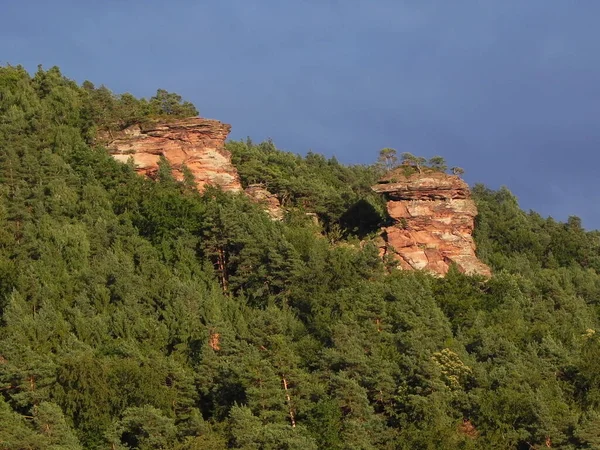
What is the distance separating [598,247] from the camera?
270 ft

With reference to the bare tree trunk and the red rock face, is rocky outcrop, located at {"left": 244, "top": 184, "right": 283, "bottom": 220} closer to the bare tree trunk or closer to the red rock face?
the red rock face

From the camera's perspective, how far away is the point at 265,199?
71688 millimetres

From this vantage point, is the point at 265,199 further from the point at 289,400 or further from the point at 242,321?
the point at 289,400

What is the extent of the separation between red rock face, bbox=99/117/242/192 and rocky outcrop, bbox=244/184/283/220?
0.86 m

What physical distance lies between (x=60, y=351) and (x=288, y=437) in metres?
11.8

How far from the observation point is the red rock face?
7156 cm

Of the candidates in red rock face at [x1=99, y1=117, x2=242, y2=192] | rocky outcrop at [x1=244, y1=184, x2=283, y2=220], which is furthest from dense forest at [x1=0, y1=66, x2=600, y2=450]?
red rock face at [x1=99, y1=117, x2=242, y2=192]

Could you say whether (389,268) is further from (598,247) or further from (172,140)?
(598,247)

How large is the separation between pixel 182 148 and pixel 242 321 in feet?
69.3

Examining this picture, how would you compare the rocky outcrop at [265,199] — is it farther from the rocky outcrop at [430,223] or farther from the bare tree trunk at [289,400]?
the bare tree trunk at [289,400]

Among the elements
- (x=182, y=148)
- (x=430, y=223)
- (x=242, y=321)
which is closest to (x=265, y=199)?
(x=182, y=148)

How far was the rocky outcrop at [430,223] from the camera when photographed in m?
66.3

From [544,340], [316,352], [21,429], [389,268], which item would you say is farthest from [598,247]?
[21,429]

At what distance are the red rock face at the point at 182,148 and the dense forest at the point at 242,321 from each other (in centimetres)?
169
